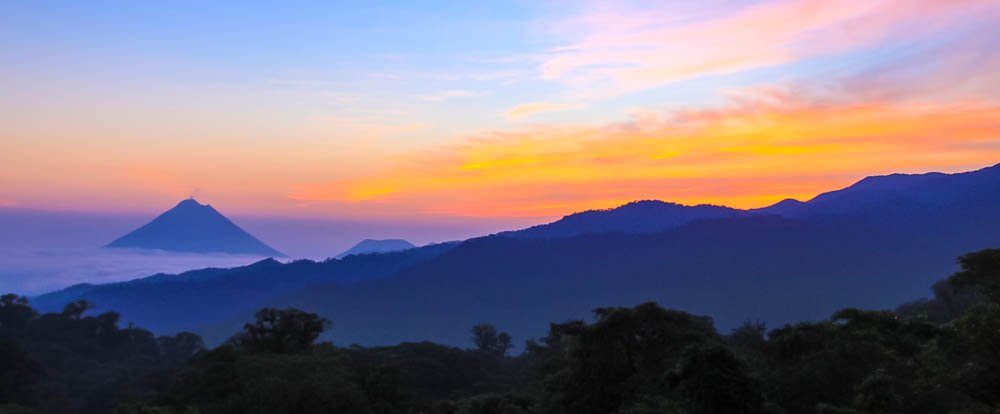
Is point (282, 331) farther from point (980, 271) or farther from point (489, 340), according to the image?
point (489, 340)

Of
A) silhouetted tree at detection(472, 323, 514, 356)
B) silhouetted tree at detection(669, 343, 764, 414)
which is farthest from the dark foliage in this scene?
silhouetted tree at detection(472, 323, 514, 356)

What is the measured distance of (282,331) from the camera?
171 ft

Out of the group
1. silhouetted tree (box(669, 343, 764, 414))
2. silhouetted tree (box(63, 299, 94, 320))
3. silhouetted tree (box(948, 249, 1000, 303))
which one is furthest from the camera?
silhouetted tree (box(63, 299, 94, 320))

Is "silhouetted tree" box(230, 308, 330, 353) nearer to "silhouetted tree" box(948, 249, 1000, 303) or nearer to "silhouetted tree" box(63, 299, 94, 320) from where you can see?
"silhouetted tree" box(948, 249, 1000, 303)

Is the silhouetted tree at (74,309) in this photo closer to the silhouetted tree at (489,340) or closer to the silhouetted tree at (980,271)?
the silhouetted tree at (489,340)

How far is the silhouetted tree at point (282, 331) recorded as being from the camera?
5116 centimetres

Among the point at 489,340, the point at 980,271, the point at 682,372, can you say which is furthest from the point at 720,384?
the point at 489,340

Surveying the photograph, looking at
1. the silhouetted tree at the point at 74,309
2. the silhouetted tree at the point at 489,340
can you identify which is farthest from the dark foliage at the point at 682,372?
the silhouetted tree at the point at 74,309

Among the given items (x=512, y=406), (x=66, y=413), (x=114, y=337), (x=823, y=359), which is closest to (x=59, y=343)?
(x=114, y=337)

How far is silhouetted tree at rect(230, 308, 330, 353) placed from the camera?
51.2 m

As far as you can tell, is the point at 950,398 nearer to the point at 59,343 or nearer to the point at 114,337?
the point at 59,343

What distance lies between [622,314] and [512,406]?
6.06 m

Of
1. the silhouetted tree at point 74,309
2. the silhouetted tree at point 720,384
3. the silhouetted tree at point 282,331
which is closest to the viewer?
the silhouetted tree at point 720,384

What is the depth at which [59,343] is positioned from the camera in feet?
290
